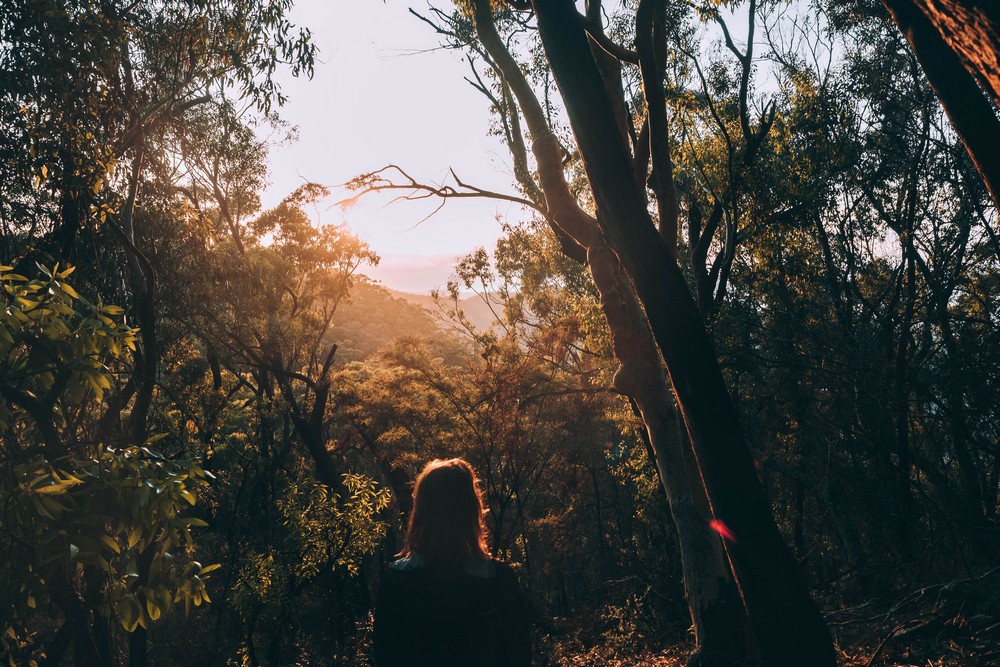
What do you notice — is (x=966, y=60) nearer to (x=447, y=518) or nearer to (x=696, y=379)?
(x=696, y=379)

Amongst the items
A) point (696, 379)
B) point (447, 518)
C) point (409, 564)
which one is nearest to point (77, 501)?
point (409, 564)

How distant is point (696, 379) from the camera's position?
3.04 metres

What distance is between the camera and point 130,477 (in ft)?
8.04

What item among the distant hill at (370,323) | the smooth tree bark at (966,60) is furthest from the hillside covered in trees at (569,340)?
the distant hill at (370,323)

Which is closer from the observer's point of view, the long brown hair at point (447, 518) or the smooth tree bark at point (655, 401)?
the long brown hair at point (447, 518)

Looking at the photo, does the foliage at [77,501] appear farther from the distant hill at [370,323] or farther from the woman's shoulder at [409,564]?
the distant hill at [370,323]

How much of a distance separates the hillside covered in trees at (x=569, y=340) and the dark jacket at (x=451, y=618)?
3.35 feet

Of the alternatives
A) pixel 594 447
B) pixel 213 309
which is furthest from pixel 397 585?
pixel 594 447

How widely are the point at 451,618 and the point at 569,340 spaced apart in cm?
1125

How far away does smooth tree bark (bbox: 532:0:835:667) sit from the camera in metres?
2.87

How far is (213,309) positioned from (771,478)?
1255cm

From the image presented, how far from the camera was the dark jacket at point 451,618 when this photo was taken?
1.86 meters

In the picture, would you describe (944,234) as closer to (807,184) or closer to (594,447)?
(807,184)

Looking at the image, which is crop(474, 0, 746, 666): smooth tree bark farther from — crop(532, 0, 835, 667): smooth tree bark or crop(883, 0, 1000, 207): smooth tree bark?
crop(883, 0, 1000, 207): smooth tree bark
